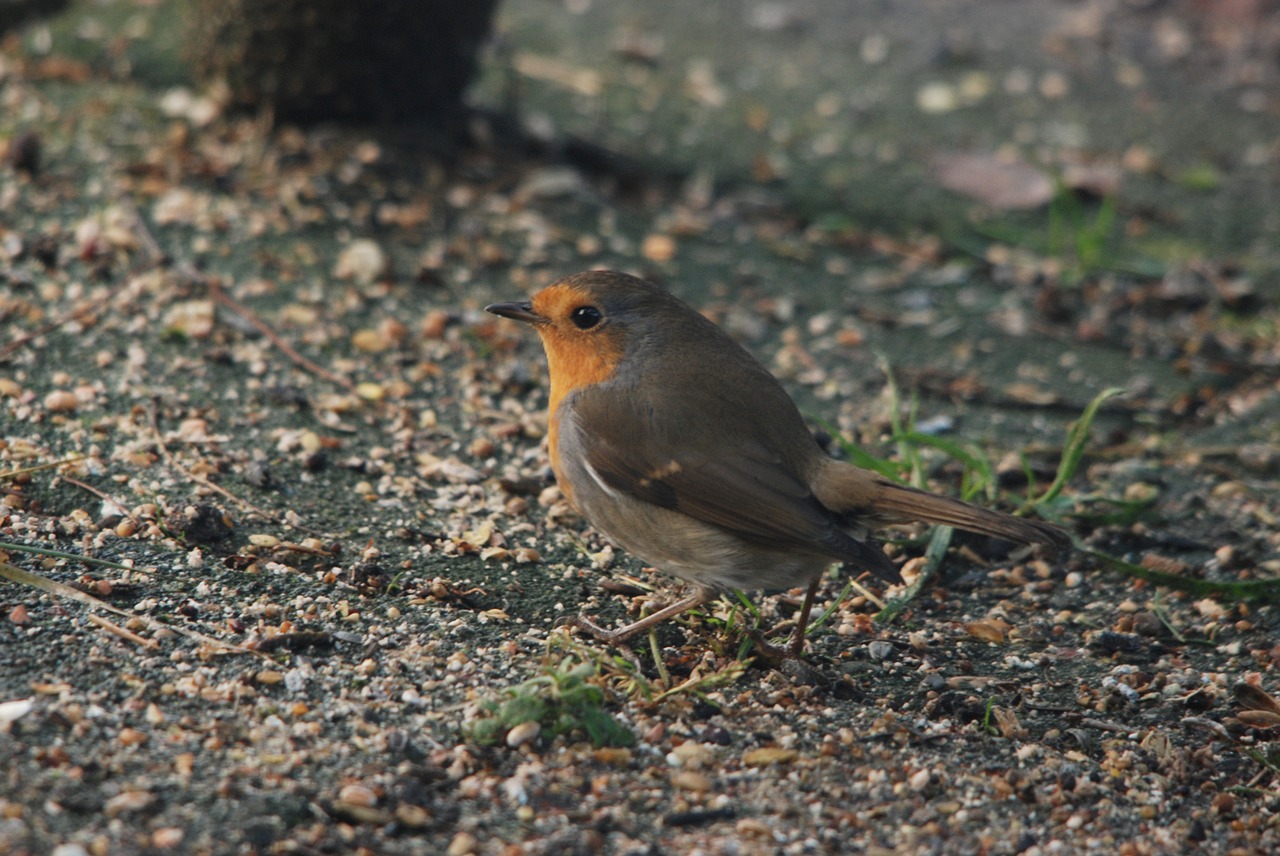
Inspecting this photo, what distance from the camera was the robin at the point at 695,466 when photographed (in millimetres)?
3205

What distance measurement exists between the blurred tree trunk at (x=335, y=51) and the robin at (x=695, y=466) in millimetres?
2060

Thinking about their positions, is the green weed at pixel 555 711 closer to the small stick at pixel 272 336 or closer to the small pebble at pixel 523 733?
the small pebble at pixel 523 733

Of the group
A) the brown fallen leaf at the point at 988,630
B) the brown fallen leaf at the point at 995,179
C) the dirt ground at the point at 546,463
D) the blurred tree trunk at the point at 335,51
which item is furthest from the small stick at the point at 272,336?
the brown fallen leaf at the point at 995,179

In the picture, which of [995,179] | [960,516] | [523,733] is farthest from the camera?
[995,179]

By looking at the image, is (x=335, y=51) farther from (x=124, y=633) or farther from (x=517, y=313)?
(x=124, y=633)

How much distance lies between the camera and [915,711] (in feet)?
10.3

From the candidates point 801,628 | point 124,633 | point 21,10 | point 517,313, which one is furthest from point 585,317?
point 21,10

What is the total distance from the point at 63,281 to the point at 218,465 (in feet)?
3.90

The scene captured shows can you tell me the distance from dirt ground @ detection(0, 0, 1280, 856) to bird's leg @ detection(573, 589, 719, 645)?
0.05 metres

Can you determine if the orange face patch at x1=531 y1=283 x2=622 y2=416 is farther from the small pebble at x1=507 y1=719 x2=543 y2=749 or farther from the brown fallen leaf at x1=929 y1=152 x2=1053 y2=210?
the brown fallen leaf at x1=929 y1=152 x2=1053 y2=210

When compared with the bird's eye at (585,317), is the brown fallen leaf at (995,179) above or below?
above

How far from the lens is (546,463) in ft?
13.6

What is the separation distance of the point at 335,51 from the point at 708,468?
2820 mm

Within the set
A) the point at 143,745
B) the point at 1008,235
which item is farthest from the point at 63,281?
the point at 1008,235
